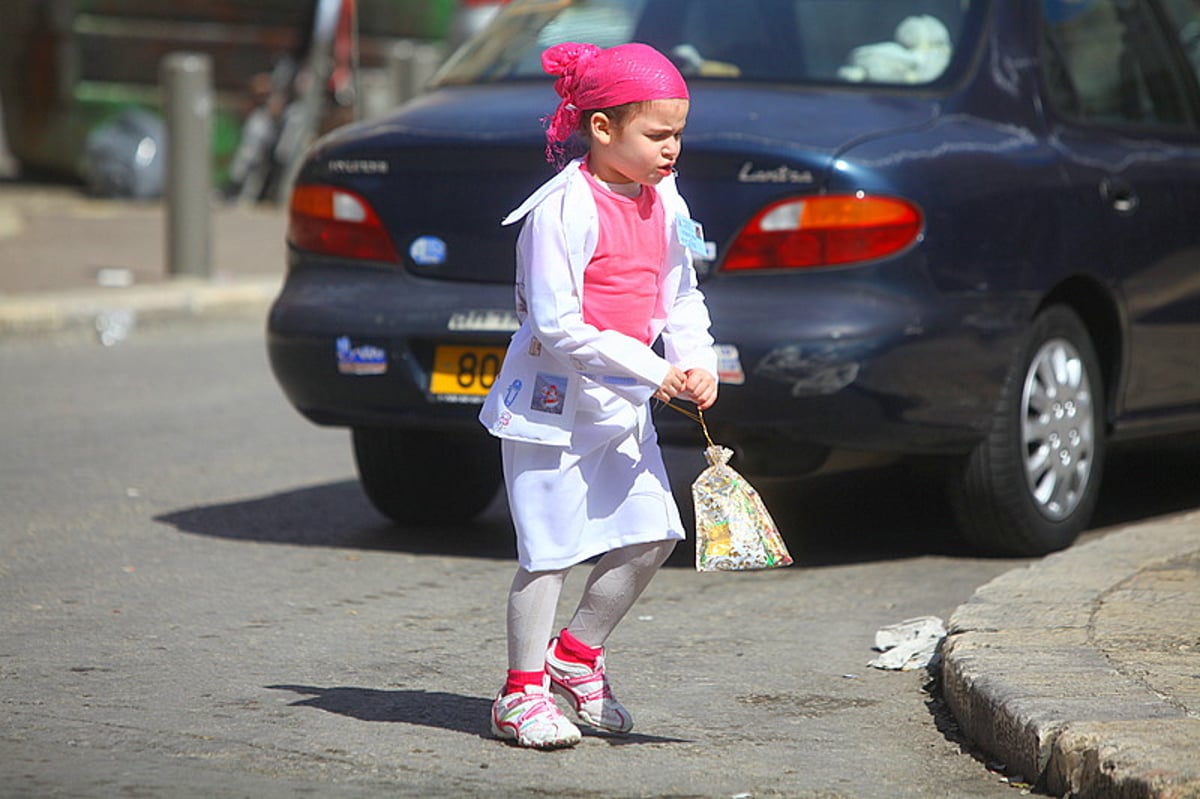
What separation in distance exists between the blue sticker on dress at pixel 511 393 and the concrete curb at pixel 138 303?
6579 mm

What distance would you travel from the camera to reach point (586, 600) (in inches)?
163

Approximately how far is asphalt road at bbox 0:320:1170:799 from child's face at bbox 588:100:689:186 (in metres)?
1.05

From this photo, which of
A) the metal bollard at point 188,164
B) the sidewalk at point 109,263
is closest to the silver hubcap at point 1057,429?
the sidewalk at point 109,263

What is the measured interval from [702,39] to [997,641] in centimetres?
236

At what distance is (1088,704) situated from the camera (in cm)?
396

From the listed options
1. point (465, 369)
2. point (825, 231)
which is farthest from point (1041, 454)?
point (465, 369)

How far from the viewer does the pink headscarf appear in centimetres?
401

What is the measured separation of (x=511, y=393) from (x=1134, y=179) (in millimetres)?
2780

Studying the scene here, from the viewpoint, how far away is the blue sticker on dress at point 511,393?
13.4 ft

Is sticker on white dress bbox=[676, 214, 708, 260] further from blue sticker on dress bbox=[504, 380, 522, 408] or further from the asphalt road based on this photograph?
the asphalt road

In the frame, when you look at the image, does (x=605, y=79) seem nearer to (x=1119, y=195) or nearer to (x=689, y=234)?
(x=689, y=234)

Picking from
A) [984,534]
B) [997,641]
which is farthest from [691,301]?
[984,534]

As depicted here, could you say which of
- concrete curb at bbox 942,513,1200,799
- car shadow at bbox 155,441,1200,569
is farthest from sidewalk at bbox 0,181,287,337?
concrete curb at bbox 942,513,1200,799

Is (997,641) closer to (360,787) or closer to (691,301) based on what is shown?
(691,301)
